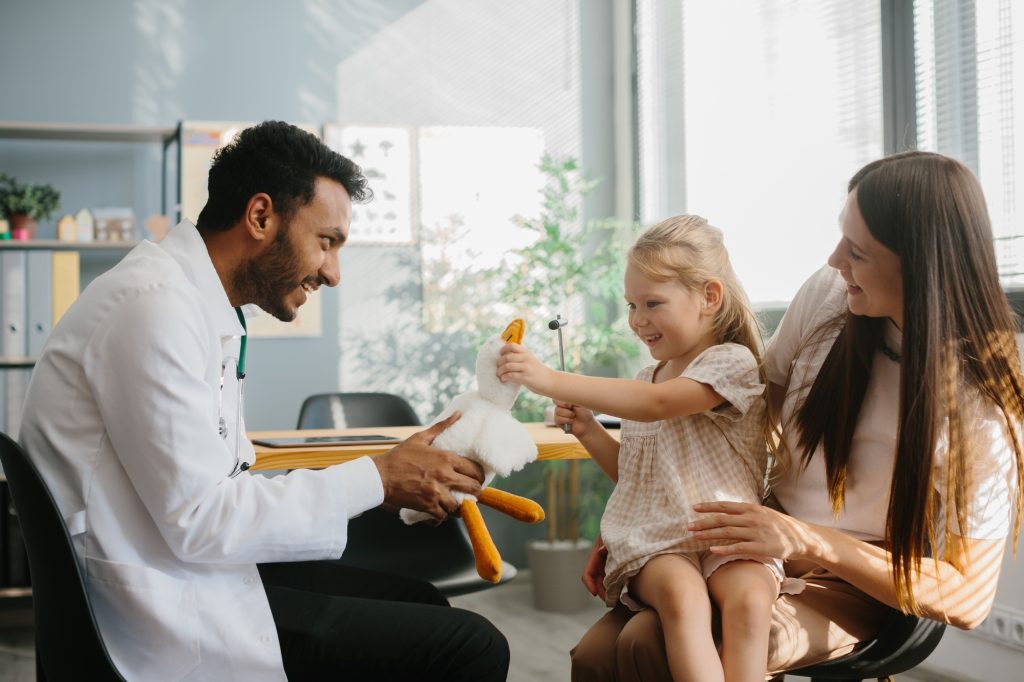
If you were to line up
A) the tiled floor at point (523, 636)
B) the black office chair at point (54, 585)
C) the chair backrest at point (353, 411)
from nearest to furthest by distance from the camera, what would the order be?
the black office chair at point (54, 585) → the tiled floor at point (523, 636) → the chair backrest at point (353, 411)

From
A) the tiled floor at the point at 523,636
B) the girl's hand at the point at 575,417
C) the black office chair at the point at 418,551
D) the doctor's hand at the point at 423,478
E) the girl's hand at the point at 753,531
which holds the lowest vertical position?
the tiled floor at the point at 523,636

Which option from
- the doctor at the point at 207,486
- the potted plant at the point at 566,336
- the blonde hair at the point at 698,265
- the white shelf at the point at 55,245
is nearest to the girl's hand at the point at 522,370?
the doctor at the point at 207,486

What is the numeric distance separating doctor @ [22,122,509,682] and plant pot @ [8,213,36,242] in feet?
8.02

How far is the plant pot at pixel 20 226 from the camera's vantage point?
3.47m

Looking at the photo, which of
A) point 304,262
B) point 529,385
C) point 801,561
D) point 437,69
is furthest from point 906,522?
point 437,69

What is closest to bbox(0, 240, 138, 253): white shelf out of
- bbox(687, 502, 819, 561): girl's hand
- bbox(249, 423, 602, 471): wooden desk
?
bbox(249, 423, 602, 471): wooden desk

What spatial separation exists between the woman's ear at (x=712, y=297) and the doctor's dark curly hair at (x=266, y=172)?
67cm

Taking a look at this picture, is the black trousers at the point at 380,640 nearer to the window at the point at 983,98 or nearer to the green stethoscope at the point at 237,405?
the green stethoscope at the point at 237,405

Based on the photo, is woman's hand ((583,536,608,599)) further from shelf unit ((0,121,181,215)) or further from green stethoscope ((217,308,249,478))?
shelf unit ((0,121,181,215))

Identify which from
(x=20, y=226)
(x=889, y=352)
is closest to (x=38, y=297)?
(x=20, y=226)

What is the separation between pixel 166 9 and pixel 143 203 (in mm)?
823

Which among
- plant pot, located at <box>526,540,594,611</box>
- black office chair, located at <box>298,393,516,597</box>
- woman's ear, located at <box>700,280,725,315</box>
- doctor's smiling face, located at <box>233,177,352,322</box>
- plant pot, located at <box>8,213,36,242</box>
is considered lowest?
plant pot, located at <box>526,540,594,611</box>

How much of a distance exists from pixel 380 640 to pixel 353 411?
1.88m

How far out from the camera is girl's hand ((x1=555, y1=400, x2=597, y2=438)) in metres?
1.70
